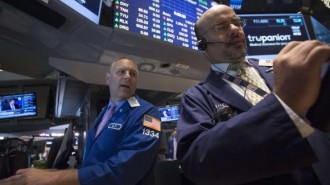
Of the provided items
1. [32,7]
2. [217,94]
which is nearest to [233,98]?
[217,94]

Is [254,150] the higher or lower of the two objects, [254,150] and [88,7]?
the lower

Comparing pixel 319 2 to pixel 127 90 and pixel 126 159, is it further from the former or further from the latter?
pixel 126 159

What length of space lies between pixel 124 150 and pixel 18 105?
586cm

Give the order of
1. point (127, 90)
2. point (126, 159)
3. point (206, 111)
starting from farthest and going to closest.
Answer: point (127, 90), point (126, 159), point (206, 111)

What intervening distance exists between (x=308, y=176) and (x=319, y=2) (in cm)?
235

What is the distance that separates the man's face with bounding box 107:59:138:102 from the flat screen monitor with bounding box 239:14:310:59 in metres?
0.94

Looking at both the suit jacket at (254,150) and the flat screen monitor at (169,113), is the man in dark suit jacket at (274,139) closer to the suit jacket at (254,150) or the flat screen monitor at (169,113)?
the suit jacket at (254,150)

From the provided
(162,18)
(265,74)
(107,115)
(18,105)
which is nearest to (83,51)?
(162,18)

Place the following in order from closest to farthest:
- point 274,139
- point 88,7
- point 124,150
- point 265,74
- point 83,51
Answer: point 274,139 → point 265,74 → point 124,150 → point 88,7 → point 83,51

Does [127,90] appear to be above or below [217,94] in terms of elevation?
above

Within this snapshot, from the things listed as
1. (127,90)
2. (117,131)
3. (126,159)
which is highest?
(127,90)

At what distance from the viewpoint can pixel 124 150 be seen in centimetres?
146

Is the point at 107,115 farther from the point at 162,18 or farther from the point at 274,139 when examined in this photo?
the point at 274,139

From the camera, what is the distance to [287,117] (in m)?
0.51
